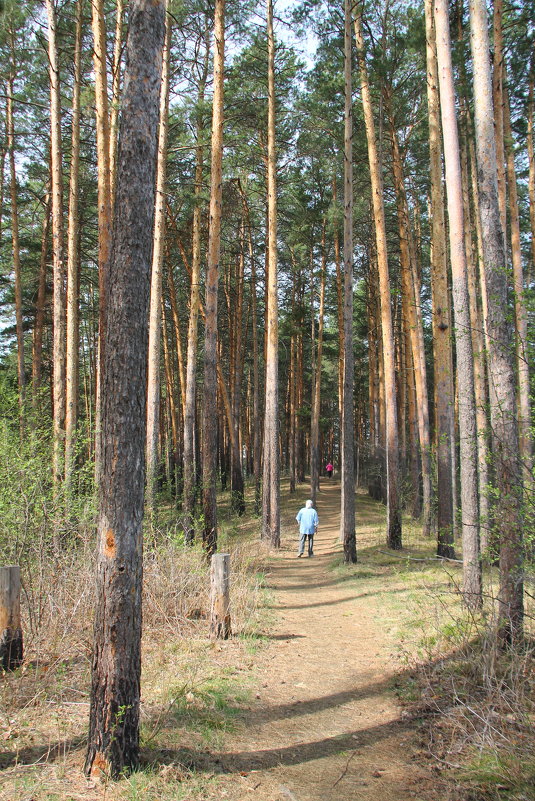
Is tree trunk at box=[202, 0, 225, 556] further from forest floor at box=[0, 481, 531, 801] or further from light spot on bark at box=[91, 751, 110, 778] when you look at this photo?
light spot on bark at box=[91, 751, 110, 778]

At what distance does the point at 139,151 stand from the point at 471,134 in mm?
13434

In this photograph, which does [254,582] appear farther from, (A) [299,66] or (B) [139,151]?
(A) [299,66]

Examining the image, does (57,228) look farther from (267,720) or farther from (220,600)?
(267,720)

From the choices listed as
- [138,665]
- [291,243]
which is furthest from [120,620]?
[291,243]

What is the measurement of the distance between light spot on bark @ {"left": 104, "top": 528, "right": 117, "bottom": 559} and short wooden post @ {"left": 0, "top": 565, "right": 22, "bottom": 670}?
2.37 metres

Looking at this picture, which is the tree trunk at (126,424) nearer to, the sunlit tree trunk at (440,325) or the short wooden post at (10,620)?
the short wooden post at (10,620)

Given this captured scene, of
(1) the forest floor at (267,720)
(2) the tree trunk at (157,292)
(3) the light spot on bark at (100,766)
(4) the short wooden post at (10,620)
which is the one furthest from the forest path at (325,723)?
(2) the tree trunk at (157,292)

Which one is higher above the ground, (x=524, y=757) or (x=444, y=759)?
(x=524, y=757)

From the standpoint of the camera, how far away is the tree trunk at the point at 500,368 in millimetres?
5281

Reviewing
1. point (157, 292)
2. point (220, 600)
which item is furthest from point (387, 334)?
point (220, 600)

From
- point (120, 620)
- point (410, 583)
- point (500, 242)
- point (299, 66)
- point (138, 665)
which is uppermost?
point (299, 66)

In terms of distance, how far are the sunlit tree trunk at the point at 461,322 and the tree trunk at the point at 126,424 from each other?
4.84 m

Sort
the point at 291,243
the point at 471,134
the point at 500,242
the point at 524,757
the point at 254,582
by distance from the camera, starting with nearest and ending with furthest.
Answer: the point at 524,757 < the point at 500,242 < the point at 254,582 < the point at 471,134 < the point at 291,243

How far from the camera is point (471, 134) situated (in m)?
14.5
